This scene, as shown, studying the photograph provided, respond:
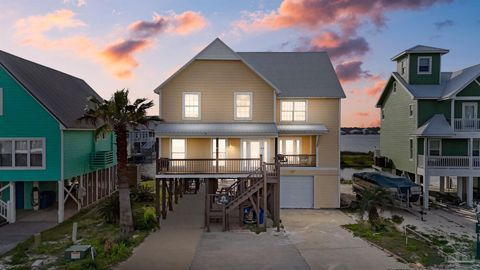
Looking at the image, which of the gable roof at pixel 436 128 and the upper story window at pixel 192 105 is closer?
the upper story window at pixel 192 105

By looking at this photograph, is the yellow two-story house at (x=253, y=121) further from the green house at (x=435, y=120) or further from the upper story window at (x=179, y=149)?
the green house at (x=435, y=120)

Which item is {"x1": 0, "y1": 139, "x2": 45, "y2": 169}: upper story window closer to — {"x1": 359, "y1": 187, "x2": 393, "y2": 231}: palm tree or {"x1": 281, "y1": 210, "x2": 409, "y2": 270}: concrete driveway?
{"x1": 281, "y1": 210, "x2": 409, "y2": 270}: concrete driveway

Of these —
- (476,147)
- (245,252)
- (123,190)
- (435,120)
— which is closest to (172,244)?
(245,252)

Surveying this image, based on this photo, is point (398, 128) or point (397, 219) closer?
point (397, 219)

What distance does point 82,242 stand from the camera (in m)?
17.3

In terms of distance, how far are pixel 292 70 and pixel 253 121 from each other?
20.4ft

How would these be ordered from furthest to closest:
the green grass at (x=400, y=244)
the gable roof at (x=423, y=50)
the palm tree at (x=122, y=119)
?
the gable roof at (x=423, y=50) < the palm tree at (x=122, y=119) < the green grass at (x=400, y=244)

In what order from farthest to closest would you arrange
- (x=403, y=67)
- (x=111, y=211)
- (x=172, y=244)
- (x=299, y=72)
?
1. (x=403, y=67)
2. (x=299, y=72)
3. (x=111, y=211)
4. (x=172, y=244)

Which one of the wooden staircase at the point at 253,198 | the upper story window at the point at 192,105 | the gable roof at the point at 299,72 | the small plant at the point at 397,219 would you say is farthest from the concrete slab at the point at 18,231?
the small plant at the point at 397,219

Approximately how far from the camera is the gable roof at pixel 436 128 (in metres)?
26.9

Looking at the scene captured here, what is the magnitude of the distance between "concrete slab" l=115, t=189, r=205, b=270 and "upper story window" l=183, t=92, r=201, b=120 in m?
6.42

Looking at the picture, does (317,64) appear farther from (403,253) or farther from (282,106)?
(403,253)

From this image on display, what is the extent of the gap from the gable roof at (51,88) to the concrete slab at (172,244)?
8685mm

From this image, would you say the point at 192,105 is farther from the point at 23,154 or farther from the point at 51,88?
the point at 23,154
